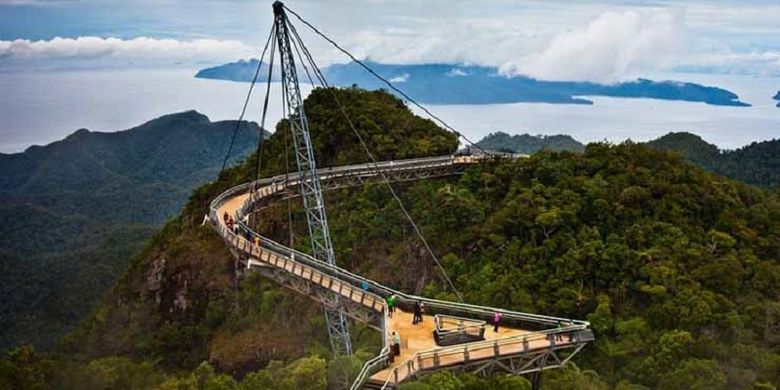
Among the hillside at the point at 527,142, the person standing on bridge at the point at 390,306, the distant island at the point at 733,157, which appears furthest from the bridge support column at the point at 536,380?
the hillside at the point at 527,142

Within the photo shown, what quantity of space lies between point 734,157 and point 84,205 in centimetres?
10247

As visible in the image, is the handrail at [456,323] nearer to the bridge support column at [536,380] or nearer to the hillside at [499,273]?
the hillside at [499,273]

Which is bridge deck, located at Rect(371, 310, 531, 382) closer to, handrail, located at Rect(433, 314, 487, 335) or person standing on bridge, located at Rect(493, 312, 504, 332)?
person standing on bridge, located at Rect(493, 312, 504, 332)

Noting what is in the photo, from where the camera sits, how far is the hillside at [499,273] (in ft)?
92.2

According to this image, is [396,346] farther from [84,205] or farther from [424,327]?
[84,205]

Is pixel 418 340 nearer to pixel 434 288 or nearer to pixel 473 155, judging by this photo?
pixel 434 288

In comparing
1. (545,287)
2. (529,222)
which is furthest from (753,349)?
(529,222)

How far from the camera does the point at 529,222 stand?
39344 millimetres

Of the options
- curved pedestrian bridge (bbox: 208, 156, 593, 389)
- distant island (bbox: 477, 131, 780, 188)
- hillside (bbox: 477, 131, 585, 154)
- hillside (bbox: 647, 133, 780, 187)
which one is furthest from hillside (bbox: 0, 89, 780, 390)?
hillside (bbox: 477, 131, 585, 154)

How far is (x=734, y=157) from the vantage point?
8056 cm

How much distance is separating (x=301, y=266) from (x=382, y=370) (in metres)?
9.71

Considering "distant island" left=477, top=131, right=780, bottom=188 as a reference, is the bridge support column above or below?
below

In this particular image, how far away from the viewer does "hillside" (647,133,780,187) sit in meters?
73.6

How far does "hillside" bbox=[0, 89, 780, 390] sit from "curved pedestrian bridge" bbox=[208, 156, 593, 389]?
40.7 inches
